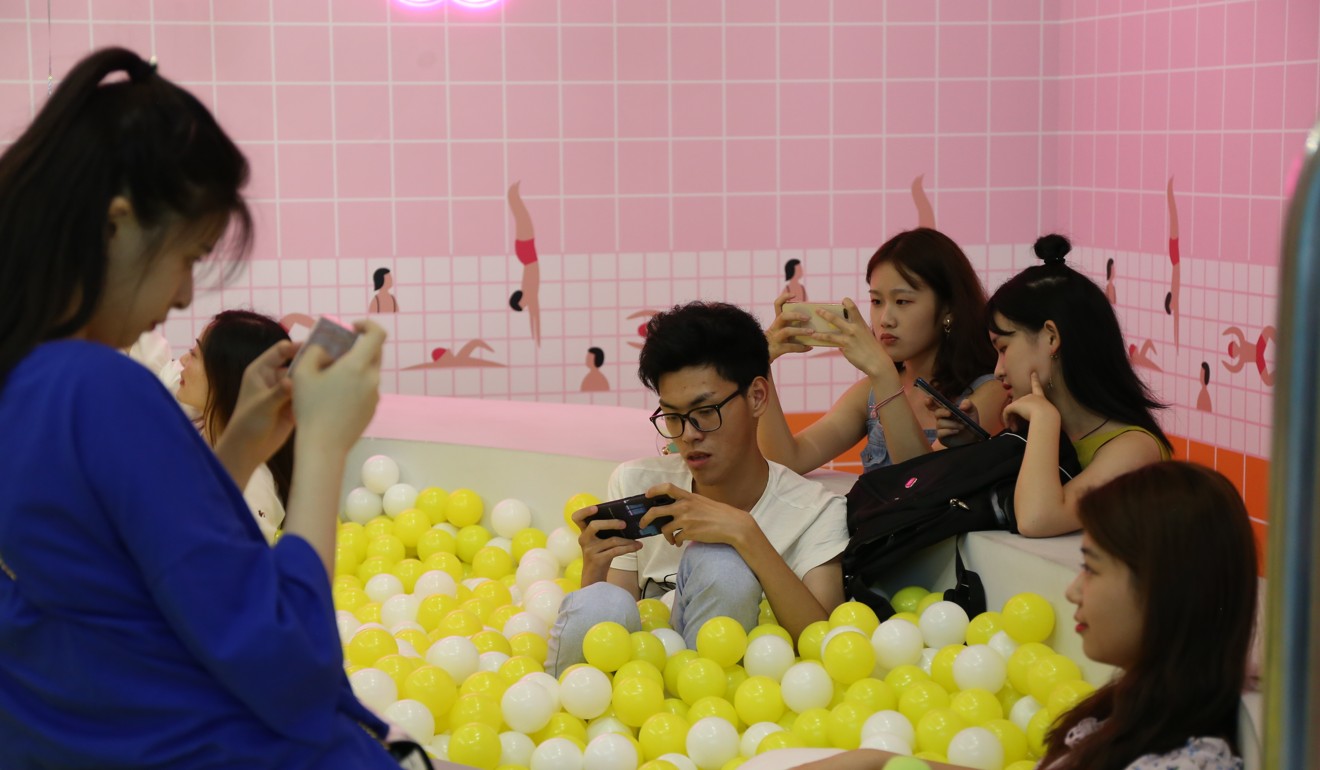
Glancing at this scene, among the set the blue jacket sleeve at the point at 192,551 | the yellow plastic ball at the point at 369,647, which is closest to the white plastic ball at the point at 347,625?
the yellow plastic ball at the point at 369,647

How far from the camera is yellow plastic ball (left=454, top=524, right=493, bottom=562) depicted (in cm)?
361

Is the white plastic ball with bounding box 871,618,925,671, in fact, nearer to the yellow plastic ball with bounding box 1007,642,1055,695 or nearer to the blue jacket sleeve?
the yellow plastic ball with bounding box 1007,642,1055,695

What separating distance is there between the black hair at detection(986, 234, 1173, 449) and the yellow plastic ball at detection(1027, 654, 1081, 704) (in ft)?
1.74

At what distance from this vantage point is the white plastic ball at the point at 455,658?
2.69 meters

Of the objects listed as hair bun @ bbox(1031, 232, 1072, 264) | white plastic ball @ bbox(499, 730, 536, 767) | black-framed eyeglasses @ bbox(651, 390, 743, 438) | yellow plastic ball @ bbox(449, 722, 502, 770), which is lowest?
white plastic ball @ bbox(499, 730, 536, 767)

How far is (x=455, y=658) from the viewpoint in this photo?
2684 millimetres

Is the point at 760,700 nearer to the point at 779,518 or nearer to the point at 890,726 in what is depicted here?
the point at 890,726

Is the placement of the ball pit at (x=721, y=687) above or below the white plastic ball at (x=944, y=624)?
below

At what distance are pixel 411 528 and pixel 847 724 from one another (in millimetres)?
1652

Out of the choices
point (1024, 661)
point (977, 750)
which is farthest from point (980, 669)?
point (977, 750)

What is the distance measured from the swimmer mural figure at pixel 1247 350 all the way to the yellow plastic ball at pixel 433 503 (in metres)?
2.43

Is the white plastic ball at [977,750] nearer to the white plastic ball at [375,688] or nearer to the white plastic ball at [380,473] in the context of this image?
the white plastic ball at [375,688]

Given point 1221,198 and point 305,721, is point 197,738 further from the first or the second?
point 1221,198

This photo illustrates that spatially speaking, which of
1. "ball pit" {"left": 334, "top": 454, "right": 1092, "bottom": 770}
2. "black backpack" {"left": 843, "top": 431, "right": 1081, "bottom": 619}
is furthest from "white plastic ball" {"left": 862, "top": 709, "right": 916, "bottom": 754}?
"black backpack" {"left": 843, "top": 431, "right": 1081, "bottom": 619}
